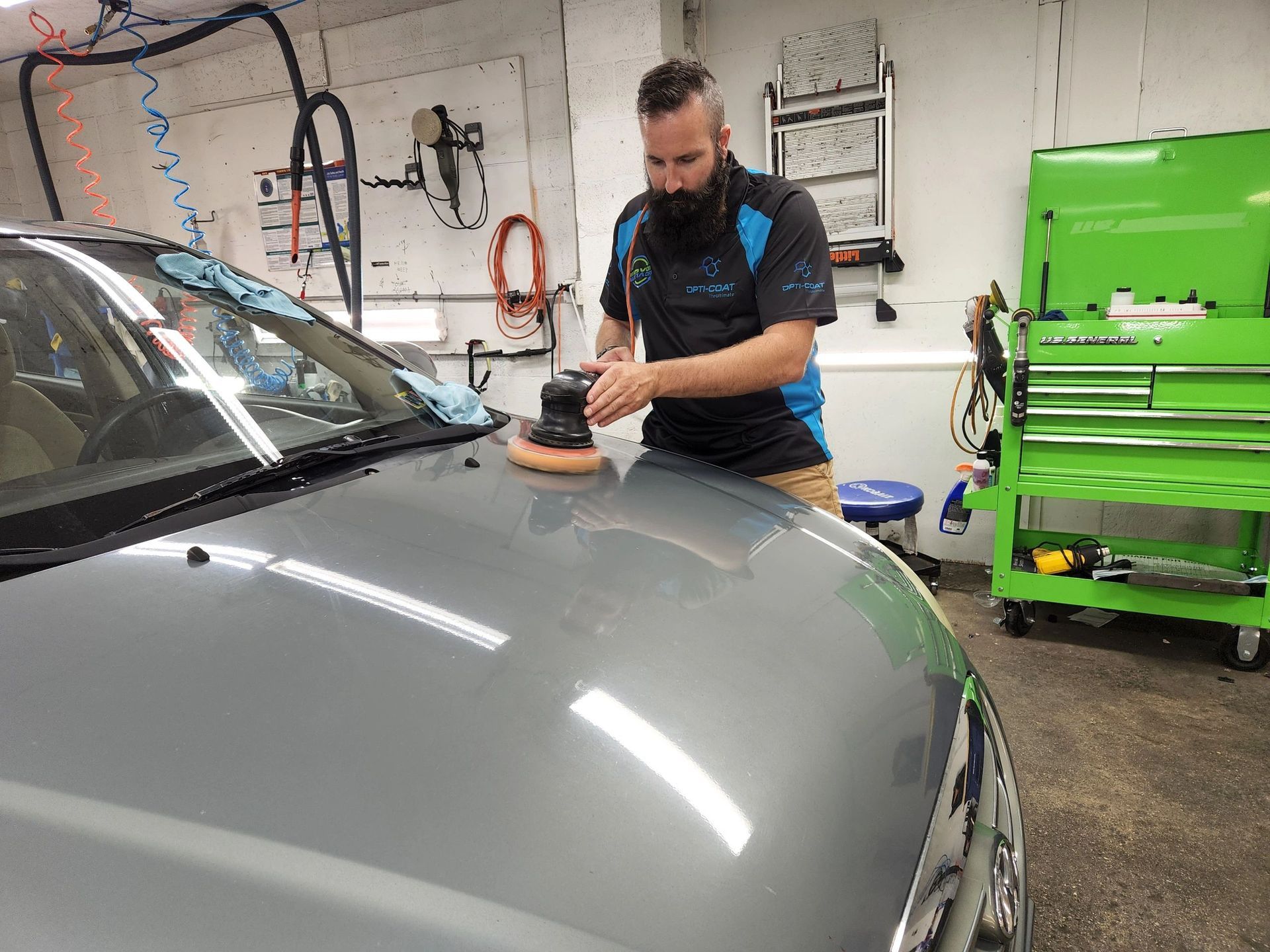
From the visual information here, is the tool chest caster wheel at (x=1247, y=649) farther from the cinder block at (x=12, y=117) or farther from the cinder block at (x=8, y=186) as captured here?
the cinder block at (x=8, y=186)

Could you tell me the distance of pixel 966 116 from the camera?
3.19m

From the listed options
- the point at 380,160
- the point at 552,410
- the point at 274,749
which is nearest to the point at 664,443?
the point at 552,410

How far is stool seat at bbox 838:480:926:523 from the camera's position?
294 centimetres

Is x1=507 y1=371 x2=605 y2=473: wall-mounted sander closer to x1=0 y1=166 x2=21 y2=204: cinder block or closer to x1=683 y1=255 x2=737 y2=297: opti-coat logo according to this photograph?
x1=683 y1=255 x2=737 y2=297: opti-coat logo

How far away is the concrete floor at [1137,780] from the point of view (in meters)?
1.53

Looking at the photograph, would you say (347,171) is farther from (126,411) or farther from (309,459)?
(309,459)

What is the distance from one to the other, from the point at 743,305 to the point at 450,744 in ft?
4.15

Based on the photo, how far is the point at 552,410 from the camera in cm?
127

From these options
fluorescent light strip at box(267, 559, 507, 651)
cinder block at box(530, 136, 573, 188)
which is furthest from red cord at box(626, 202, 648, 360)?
cinder block at box(530, 136, 573, 188)

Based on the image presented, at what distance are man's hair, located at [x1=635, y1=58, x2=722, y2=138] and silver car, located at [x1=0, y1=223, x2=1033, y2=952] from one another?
0.85 m

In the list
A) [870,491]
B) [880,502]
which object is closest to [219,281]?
[880,502]

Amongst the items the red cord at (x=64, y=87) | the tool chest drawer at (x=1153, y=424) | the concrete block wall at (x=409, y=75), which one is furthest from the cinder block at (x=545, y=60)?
the tool chest drawer at (x=1153, y=424)

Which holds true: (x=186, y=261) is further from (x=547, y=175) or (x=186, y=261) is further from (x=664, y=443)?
(x=547, y=175)

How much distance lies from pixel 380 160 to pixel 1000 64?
11.0 feet
